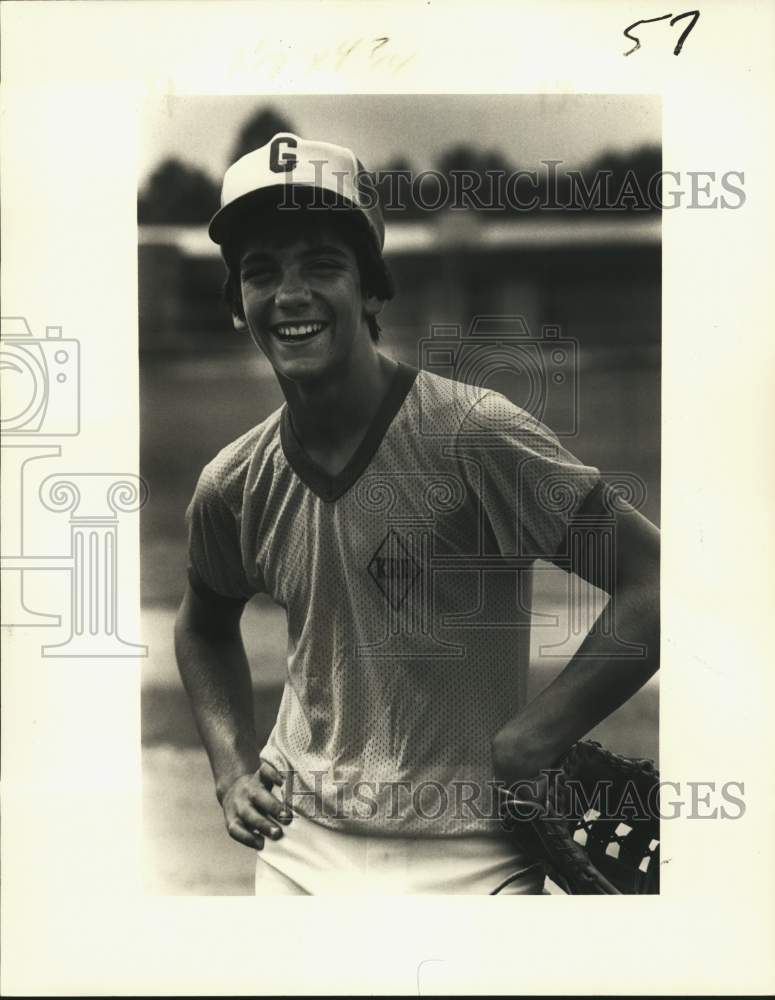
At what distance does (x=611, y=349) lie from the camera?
2.36 meters

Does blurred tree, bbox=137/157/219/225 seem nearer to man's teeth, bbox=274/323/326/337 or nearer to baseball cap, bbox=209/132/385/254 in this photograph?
baseball cap, bbox=209/132/385/254

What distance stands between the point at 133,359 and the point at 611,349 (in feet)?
3.10

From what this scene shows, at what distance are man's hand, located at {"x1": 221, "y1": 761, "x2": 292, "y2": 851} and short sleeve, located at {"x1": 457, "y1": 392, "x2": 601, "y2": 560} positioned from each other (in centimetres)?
65

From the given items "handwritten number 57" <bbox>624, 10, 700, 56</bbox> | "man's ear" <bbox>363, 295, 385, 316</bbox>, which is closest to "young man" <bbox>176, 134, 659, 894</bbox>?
"man's ear" <bbox>363, 295, 385, 316</bbox>

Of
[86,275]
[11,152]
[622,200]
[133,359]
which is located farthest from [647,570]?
[11,152]

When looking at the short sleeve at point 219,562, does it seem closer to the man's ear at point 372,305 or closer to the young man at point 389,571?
the young man at point 389,571

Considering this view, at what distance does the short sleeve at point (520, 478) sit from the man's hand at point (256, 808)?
2.15ft

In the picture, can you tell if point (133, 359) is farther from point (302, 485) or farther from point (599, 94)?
point (599, 94)

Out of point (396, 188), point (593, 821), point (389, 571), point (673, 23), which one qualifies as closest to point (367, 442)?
point (389, 571)

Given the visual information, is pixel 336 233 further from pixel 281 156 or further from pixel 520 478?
pixel 520 478

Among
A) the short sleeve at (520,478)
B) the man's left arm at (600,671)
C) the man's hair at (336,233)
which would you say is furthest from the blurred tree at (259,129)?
the man's left arm at (600,671)

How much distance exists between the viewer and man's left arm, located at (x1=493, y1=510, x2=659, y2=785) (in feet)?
7.64

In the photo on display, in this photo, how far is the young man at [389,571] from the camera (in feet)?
7.61

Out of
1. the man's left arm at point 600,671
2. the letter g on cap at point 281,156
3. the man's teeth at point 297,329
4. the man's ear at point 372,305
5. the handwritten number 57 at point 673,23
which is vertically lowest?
the man's left arm at point 600,671
